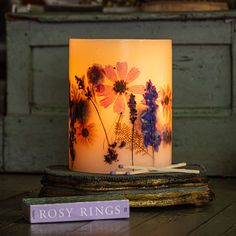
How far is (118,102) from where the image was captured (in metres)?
1.03

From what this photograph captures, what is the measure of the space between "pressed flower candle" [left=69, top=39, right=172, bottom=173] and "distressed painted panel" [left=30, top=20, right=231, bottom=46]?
0.44 meters

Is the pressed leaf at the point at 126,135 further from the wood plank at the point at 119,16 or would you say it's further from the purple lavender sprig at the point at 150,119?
the wood plank at the point at 119,16

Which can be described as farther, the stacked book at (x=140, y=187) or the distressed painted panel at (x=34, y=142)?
the distressed painted panel at (x=34, y=142)

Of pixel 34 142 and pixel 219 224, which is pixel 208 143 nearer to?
pixel 34 142

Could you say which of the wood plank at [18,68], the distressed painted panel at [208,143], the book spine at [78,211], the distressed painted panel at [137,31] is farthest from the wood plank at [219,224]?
the wood plank at [18,68]

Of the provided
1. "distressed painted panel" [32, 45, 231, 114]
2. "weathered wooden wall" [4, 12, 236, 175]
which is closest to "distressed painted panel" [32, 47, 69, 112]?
"weathered wooden wall" [4, 12, 236, 175]

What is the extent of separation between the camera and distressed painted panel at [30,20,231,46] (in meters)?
1.48

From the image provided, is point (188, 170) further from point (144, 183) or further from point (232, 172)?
point (232, 172)

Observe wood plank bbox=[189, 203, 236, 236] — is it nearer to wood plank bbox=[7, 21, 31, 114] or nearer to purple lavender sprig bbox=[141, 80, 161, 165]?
purple lavender sprig bbox=[141, 80, 161, 165]

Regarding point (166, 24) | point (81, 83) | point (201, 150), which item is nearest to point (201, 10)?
point (166, 24)

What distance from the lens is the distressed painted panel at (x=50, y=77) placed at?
1.53 meters

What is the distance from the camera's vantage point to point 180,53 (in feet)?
4.89

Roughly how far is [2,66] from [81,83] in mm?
650

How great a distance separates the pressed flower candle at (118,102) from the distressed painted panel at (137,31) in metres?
0.44
